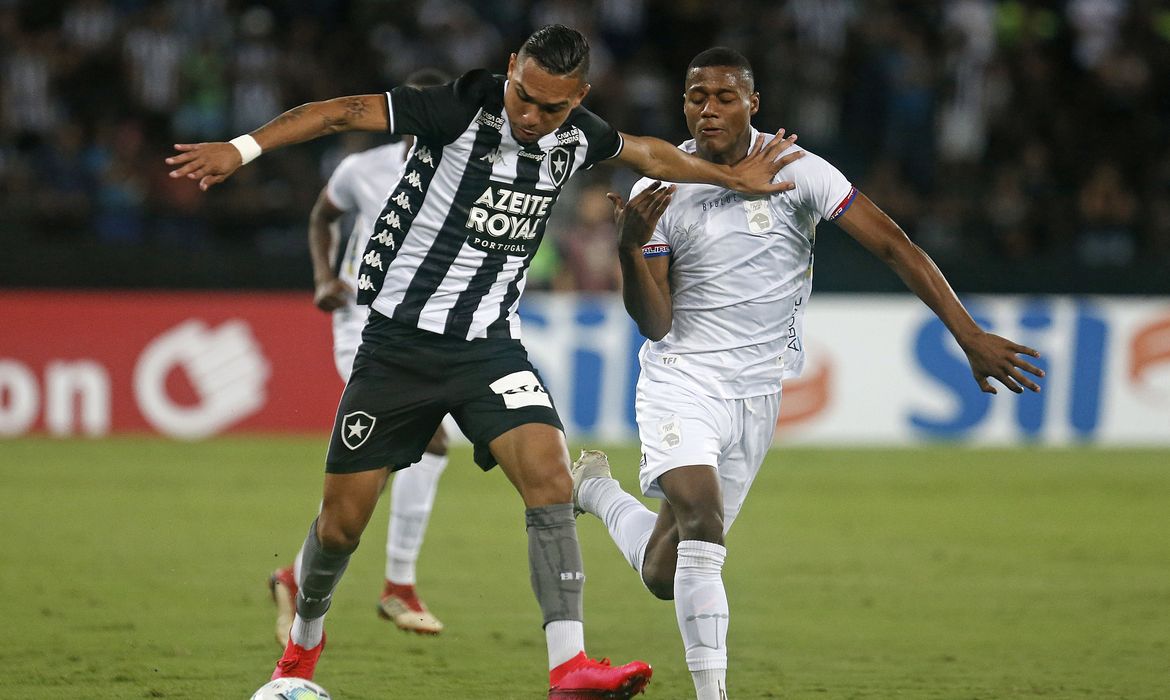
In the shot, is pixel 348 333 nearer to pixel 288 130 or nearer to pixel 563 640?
pixel 288 130

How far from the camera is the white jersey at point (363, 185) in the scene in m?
7.35

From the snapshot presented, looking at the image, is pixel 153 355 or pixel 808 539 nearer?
pixel 808 539

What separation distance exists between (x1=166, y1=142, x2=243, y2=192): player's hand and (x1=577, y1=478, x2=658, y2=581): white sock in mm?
2192

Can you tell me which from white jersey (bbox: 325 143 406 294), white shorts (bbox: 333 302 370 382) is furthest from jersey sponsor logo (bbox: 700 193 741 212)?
white shorts (bbox: 333 302 370 382)

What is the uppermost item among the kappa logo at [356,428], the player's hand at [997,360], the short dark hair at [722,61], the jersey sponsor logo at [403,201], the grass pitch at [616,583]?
the short dark hair at [722,61]

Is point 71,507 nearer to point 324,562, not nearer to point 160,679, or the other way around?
point 160,679

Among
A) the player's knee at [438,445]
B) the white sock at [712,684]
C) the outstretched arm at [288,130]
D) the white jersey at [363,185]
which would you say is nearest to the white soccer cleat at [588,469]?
the player's knee at [438,445]

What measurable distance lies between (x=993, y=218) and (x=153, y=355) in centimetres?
862

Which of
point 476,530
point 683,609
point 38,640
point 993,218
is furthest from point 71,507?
point 993,218

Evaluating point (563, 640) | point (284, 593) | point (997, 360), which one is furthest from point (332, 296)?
point (997, 360)

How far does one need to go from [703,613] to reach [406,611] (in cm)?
227

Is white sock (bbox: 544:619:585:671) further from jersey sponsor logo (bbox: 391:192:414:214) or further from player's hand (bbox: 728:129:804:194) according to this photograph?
player's hand (bbox: 728:129:804:194)

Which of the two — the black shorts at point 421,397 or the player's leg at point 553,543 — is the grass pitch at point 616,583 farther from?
the black shorts at point 421,397

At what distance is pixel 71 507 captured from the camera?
10.7m
